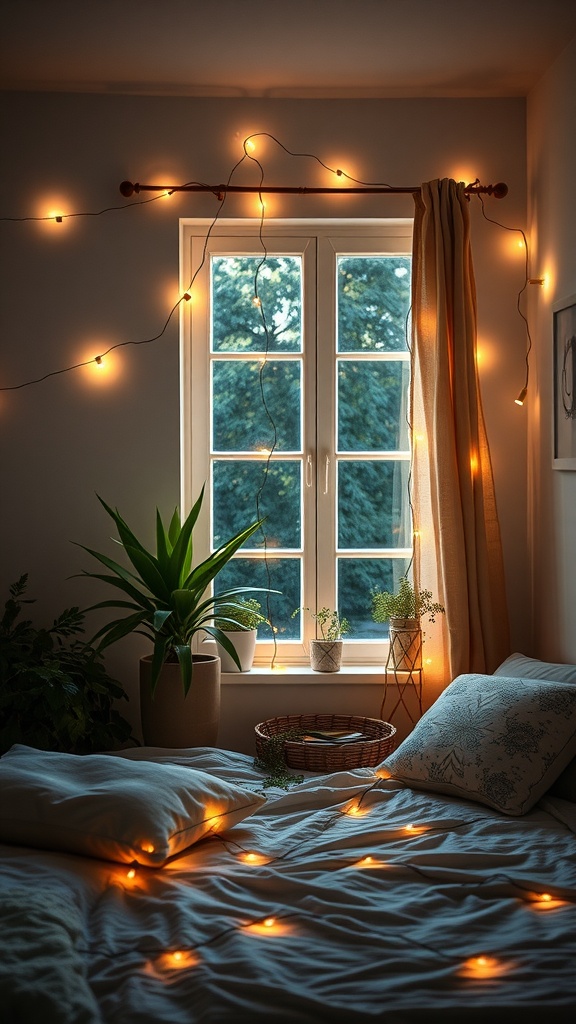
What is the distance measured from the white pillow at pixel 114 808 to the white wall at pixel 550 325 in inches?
57.8

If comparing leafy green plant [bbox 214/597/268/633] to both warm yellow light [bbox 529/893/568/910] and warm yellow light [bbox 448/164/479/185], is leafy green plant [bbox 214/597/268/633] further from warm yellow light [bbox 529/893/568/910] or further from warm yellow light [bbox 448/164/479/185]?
warm yellow light [bbox 448/164/479/185]

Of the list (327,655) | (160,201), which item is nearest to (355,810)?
(327,655)

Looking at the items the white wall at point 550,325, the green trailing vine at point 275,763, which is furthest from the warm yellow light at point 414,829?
the white wall at point 550,325

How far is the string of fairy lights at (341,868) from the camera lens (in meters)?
1.58

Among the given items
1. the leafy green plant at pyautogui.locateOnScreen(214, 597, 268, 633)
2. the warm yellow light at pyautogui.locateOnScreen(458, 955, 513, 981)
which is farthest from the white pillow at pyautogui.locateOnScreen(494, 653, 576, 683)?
the warm yellow light at pyautogui.locateOnScreen(458, 955, 513, 981)

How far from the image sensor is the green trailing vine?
8.98ft

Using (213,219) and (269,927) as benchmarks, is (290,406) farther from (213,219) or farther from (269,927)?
(269,927)

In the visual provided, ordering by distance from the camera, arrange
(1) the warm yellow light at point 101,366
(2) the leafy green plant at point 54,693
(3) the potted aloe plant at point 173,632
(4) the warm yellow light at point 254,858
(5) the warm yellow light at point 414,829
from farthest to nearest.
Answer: (1) the warm yellow light at point 101,366 < (3) the potted aloe plant at point 173,632 < (2) the leafy green plant at point 54,693 < (5) the warm yellow light at point 414,829 < (4) the warm yellow light at point 254,858

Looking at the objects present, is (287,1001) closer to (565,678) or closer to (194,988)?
(194,988)

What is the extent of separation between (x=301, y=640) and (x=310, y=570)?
28 centimetres

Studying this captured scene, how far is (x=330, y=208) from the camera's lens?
349 cm

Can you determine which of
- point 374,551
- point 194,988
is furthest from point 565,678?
point 194,988

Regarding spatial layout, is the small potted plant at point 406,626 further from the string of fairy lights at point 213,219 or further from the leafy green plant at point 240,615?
the string of fairy lights at point 213,219

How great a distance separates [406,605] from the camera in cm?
330
